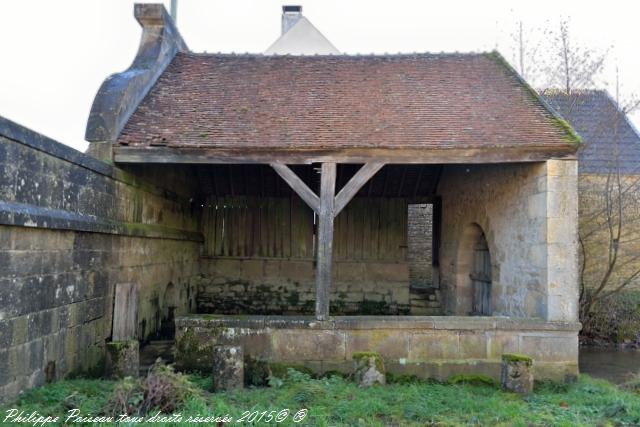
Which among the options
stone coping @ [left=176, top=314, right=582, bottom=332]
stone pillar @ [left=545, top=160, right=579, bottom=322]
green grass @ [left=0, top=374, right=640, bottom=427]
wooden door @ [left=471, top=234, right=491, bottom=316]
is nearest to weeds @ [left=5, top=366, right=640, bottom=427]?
green grass @ [left=0, top=374, right=640, bottom=427]

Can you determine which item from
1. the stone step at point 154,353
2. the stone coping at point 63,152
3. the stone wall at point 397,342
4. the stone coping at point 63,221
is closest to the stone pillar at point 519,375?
the stone wall at point 397,342

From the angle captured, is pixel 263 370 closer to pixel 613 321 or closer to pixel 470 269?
pixel 470 269

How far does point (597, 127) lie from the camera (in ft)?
31.0

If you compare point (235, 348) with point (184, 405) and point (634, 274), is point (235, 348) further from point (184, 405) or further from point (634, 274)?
point (634, 274)

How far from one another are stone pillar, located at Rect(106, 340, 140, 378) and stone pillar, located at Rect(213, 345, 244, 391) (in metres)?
0.84

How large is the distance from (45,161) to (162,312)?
3.95 m

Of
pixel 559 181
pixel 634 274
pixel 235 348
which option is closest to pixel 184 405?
pixel 235 348

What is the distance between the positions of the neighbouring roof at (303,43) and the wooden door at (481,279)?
8.50 metres

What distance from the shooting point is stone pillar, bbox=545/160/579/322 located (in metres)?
5.64

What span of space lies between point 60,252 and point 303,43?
37.5ft

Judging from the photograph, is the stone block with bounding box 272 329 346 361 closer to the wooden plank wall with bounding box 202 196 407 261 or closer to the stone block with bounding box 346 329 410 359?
the stone block with bounding box 346 329 410 359

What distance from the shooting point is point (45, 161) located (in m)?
4.29

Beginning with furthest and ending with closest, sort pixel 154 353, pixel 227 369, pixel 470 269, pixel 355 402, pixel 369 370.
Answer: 1. pixel 470 269
2. pixel 154 353
3. pixel 369 370
4. pixel 227 369
5. pixel 355 402

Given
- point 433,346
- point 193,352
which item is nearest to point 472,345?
point 433,346
